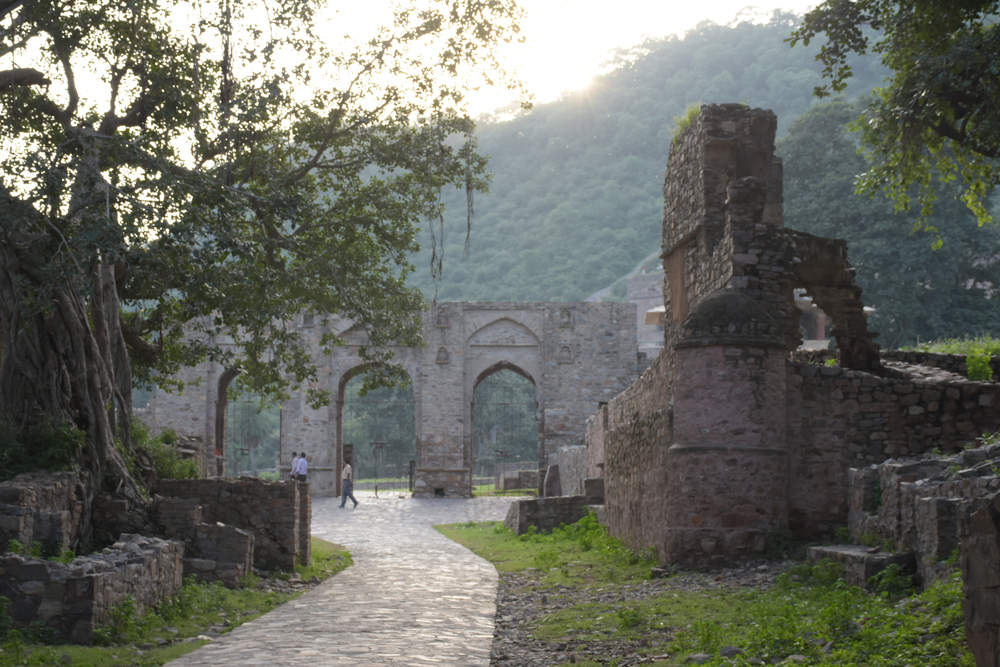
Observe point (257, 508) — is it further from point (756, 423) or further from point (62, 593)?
point (756, 423)

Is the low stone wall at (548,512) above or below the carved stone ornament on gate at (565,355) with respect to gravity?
below

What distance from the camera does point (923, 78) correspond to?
9227 millimetres

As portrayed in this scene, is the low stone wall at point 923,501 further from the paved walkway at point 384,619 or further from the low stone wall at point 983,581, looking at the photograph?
the paved walkway at point 384,619

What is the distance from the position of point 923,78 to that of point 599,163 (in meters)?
67.1

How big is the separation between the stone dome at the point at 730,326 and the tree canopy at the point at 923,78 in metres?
2.68

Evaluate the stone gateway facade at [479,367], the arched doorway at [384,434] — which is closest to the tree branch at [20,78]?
the stone gateway facade at [479,367]

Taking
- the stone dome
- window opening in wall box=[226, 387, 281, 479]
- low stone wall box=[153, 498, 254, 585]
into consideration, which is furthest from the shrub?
window opening in wall box=[226, 387, 281, 479]

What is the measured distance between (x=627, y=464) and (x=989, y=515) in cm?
763

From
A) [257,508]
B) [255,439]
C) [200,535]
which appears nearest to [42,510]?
[200,535]

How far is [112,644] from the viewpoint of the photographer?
6199 millimetres

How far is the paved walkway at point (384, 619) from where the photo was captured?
6.00m

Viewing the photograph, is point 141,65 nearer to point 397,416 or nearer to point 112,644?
point 112,644

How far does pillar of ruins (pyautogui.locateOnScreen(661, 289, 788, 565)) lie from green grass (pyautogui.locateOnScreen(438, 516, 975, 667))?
1.77 ft

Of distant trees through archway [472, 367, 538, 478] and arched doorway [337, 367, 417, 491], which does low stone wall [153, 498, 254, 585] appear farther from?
distant trees through archway [472, 367, 538, 478]
